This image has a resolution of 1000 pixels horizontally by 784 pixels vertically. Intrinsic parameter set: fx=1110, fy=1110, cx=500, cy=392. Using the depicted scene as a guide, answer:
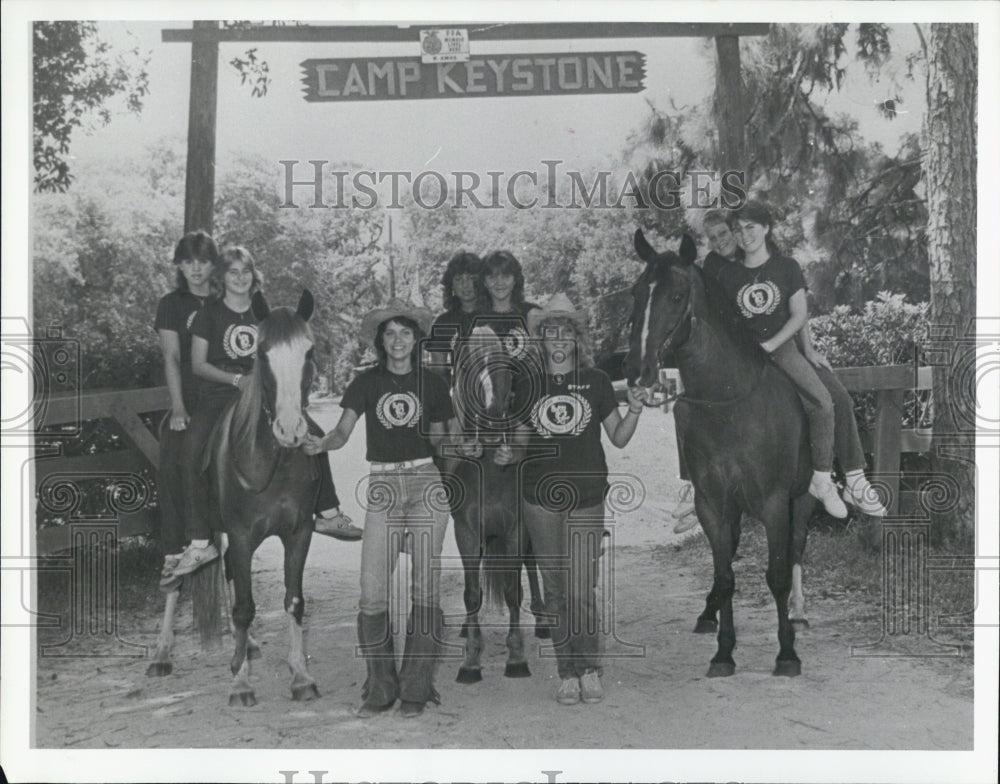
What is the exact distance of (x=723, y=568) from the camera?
20.2 feet

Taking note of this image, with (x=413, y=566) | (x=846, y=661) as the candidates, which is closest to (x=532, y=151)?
(x=413, y=566)

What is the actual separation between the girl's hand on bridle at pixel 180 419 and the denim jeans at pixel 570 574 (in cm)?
194

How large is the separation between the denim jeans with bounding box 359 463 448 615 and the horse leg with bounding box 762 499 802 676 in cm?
180

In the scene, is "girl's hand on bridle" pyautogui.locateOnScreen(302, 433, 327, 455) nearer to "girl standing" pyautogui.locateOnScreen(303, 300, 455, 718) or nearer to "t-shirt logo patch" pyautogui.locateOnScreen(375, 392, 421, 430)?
"girl standing" pyautogui.locateOnScreen(303, 300, 455, 718)

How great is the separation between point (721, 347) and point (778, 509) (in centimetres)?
96

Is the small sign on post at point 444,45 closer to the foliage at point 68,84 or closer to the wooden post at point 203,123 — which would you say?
the wooden post at point 203,123

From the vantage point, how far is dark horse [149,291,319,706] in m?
5.97

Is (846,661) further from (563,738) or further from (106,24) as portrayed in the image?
(106,24)

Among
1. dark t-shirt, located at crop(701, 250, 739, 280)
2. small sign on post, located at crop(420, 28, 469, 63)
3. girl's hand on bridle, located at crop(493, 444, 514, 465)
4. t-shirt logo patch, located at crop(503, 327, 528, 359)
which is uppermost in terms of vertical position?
small sign on post, located at crop(420, 28, 469, 63)

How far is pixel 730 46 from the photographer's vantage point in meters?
6.18

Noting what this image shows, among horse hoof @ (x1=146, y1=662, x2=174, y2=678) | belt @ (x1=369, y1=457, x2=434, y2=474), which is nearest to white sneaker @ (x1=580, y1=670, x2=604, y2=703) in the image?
belt @ (x1=369, y1=457, x2=434, y2=474)

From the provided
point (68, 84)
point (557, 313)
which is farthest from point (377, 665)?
point (68, 84)

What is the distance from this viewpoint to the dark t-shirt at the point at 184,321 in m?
6.14

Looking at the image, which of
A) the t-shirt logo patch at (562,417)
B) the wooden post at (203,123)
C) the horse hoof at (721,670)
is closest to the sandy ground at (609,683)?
the horse hoof at (721,670)
